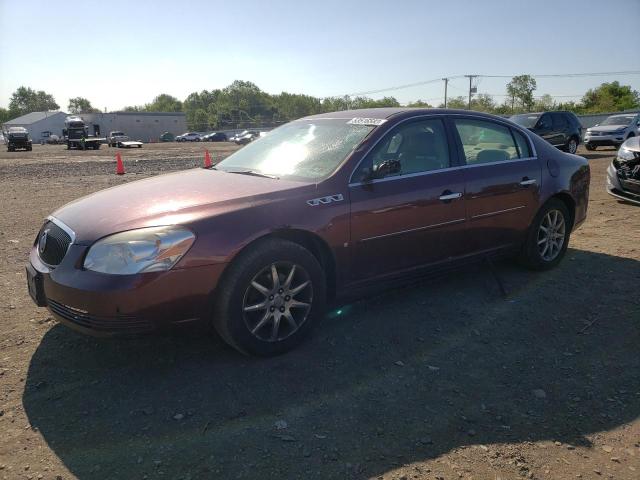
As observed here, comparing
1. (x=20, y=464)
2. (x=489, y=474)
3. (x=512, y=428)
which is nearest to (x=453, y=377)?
(x=512, y=428)

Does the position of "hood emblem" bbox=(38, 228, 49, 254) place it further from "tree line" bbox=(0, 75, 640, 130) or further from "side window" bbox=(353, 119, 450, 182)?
"tree line" bbox=(0, 75, 640, 130)

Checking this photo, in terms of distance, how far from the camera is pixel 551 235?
193 inches

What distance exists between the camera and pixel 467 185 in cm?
408

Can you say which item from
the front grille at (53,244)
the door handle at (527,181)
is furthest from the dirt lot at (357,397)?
the door handle at (527,181)

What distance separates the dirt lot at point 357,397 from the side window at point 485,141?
1.26 metres

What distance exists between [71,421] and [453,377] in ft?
7.28

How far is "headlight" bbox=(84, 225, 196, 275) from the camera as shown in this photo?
108 inches

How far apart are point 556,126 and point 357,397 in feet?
57.8

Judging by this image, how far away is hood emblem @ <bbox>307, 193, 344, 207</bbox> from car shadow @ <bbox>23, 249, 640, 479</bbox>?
1.00 meters

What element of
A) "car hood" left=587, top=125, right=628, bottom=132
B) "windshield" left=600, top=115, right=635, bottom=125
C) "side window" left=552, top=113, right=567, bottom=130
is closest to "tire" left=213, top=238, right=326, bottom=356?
"side window" left=552, top=113, right=567, bottom=130

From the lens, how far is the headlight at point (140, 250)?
108 inches

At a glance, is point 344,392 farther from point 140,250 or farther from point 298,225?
point 140,250

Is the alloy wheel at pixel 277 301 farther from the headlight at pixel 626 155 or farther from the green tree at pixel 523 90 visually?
the green tree at pixel 523 90

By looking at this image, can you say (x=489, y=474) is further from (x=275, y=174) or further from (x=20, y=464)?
(x=275, y=174)
